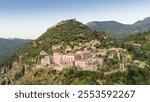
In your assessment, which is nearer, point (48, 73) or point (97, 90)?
point (97, 90)

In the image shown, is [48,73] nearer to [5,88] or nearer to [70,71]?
[70,71]

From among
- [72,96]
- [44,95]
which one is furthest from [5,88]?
[72,96]

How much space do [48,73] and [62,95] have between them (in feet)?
9.73

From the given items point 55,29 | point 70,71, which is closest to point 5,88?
point 70,71

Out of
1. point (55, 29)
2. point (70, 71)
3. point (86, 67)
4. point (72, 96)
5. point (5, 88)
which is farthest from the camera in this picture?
point (55, 29)

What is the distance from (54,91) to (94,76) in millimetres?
2726

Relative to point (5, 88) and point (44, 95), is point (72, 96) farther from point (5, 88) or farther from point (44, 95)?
point (5, 88)

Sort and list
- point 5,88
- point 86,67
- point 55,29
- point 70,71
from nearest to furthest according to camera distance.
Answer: point 5,88 < point 70,71 < point 86,67 < point 55,29

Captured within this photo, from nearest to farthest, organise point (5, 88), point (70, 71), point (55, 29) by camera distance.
→ point (5, 88)
point (70, 71)
point (55, 29)

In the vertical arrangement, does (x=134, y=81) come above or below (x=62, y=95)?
below

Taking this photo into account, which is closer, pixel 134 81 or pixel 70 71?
pixel 70 71

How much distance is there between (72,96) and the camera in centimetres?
227

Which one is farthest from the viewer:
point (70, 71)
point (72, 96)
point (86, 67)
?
point (86, 67)

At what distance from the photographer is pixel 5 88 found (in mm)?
2479
